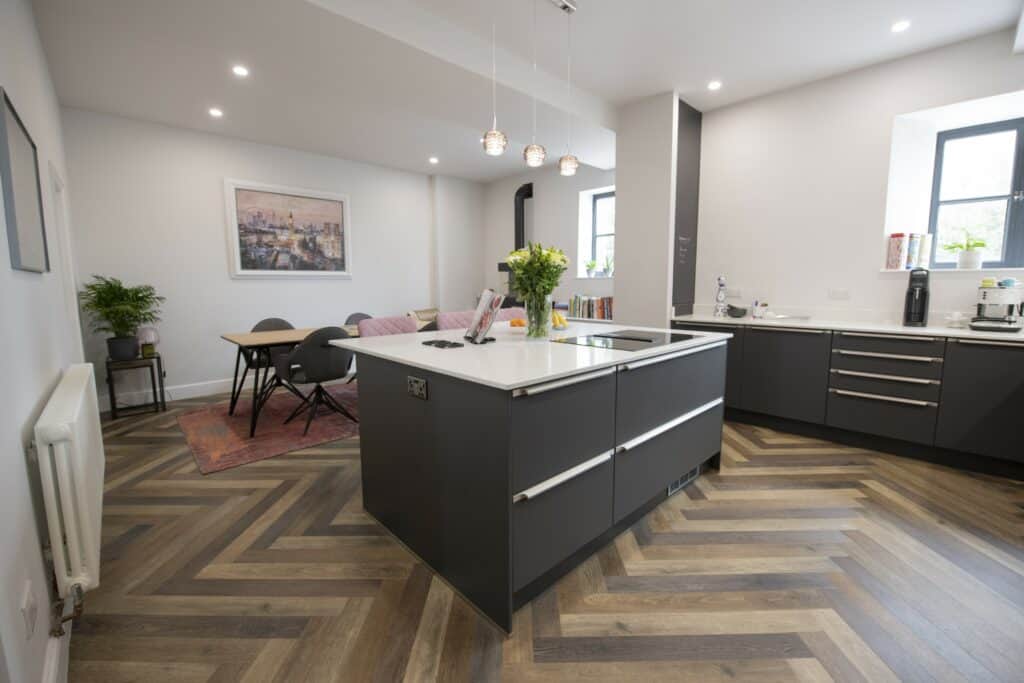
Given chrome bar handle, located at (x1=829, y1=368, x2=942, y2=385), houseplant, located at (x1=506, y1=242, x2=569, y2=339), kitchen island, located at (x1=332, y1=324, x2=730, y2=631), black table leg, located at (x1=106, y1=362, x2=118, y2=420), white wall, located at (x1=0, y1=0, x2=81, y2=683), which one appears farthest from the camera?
black table leg, located at (x1=106, y1=362, x2=118, y2=420)

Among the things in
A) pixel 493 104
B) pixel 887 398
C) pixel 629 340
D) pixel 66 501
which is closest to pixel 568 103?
pixel 493 104

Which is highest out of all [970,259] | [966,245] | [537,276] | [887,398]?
[966,245]

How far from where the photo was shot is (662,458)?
232 centimetres

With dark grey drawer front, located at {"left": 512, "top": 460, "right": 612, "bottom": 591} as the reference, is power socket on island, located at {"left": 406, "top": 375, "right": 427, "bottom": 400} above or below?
above

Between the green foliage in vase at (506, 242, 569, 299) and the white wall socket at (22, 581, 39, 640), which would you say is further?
the green foliage in vase at (506, 242, 569, 299)

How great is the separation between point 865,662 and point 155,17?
14.6ft

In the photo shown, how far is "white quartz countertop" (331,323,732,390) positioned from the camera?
1540mm

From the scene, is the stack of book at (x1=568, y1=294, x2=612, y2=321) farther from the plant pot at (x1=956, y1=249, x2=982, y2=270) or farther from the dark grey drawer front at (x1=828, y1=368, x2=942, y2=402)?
the plant pot at (x1=956, y1=249, x2=982, y2=270)

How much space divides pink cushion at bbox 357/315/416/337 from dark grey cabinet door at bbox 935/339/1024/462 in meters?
3.79

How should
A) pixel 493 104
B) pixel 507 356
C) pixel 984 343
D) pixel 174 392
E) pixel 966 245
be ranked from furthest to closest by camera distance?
pixel 174 392
pixel 493 104
pixel 966 245
pixel 984 343
pixel 507 356

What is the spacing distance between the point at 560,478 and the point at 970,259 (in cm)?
366

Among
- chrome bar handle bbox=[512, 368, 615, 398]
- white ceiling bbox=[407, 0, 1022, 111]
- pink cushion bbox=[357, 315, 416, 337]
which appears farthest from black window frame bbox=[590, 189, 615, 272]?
chrome bar handle bbox=[512, 368, 615, 398]

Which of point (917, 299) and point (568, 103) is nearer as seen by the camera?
point (917, 299)

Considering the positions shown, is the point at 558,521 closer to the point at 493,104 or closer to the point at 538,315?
the point at 538,315
